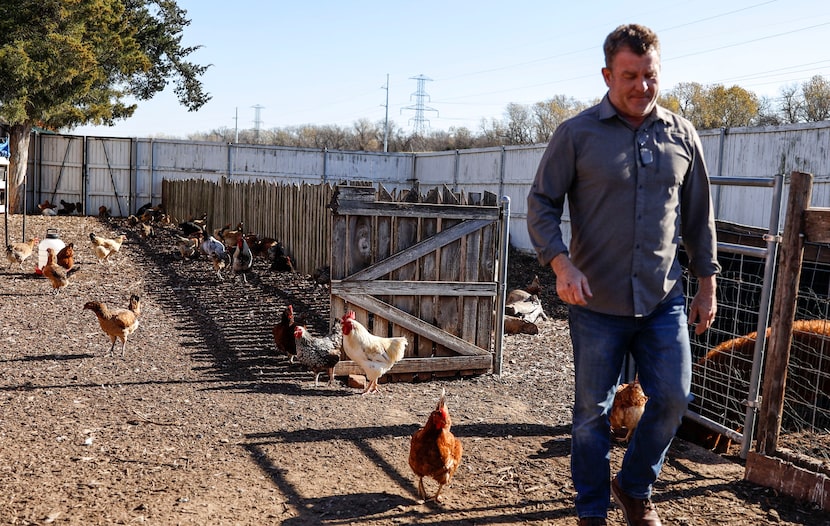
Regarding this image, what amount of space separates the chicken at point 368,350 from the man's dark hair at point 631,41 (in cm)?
377

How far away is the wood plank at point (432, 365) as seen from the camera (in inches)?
268

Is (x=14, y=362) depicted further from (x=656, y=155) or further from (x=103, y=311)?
(x=656, y=155)

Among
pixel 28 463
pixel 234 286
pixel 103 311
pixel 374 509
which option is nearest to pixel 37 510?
pixel 28 463

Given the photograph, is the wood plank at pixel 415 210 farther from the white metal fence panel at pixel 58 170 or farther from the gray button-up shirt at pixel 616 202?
the white metal fence panel at pixel 58 170

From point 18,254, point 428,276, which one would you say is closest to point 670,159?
point 428,276

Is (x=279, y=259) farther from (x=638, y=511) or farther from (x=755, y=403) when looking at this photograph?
(x=638, y=511)

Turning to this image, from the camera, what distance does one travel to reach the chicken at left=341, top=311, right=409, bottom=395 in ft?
20.8

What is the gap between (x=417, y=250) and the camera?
7055 millimetres

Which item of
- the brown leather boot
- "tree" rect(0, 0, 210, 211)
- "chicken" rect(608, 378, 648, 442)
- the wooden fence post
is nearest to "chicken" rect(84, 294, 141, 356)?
"chicken" rect(608, 378, 648, 442)

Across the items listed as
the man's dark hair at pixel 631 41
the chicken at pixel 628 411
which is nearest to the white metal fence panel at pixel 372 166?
the chicken at pixel 628 411

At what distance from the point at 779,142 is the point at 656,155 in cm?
1222

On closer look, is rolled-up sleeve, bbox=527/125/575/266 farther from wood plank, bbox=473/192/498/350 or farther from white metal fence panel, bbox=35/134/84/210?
white metal fence panel, bbox=35/134/84/210

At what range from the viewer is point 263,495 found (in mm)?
3945

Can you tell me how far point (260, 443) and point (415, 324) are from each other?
2.49m
